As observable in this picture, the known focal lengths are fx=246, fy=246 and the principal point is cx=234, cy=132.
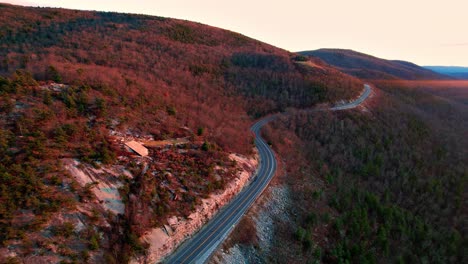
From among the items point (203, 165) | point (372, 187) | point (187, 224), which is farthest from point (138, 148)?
point (372, 187)

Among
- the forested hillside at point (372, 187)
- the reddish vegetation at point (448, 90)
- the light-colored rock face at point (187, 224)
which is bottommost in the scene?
the forested hillside at point (372, 187)

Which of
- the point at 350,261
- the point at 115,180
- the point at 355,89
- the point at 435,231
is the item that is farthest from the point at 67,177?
the point at 355,89

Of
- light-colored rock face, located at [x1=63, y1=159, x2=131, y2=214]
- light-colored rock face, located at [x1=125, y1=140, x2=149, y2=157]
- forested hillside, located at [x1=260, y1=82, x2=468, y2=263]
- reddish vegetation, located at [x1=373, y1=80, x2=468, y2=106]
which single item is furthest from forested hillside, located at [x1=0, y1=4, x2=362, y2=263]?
reddish vegetation, located at [x1=373, y1=80, x2=468, y2=106]

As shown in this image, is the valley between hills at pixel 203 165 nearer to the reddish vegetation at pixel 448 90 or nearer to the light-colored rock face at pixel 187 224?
the light-colored rock face at pixel 187 224

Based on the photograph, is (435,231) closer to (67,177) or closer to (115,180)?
(115,180)

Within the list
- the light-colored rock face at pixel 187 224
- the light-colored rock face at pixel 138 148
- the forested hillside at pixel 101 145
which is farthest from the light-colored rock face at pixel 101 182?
the light-colored rock face at pixel 138 148

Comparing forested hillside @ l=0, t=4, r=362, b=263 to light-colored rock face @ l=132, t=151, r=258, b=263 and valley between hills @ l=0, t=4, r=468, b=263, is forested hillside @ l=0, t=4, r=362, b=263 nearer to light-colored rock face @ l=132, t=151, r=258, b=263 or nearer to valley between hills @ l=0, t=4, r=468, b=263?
valley between hills @ l=0, t=4, r=468, b=263

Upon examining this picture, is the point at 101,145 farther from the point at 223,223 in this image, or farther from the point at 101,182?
the point at 223,223
